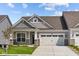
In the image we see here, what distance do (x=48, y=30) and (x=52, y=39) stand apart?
0.60 m

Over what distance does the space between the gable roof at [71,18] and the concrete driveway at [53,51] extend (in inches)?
71.1

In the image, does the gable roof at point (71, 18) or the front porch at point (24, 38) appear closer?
the front porch at point (24, 38)

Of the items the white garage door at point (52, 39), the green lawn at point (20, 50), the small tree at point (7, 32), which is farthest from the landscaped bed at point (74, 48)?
the small tree at point (7, 32)

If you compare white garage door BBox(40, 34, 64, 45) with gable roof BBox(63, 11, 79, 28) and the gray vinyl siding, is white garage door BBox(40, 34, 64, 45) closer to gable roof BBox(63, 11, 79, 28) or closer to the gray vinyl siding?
gable roof BBox(63, 11, 79, 28)

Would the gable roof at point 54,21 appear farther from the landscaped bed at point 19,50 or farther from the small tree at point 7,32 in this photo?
the landscaped bed at point 19,50

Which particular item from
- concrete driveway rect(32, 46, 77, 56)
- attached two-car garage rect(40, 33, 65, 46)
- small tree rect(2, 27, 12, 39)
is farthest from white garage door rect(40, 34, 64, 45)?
small tree rect(2, 27, 12, 39)

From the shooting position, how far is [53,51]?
18984 mm

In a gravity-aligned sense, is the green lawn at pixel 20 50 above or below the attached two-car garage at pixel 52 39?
below

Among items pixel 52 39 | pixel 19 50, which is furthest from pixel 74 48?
pixel 19 50

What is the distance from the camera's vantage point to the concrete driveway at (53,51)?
1838 centimetres

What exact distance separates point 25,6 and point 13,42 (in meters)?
2.08

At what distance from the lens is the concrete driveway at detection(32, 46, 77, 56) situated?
18375 mm

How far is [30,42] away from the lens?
67.4 feet

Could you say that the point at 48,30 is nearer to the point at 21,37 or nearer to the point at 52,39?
the point at 52,39
